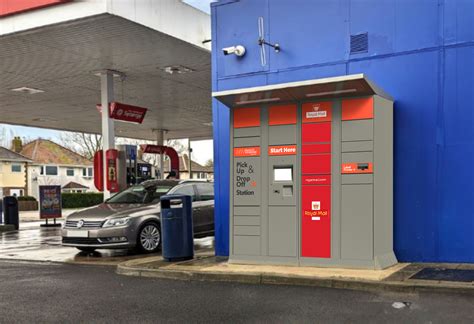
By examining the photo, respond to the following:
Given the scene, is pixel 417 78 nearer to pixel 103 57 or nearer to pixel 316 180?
pixel 316 180

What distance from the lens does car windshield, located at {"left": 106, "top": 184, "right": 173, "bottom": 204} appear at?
1202 centimetres

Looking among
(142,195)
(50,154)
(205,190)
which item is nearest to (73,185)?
(50,154)

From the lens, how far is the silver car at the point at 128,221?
1080cm

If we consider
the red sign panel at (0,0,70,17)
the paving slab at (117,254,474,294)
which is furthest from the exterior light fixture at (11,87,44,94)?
the paving slab at (117,254,474,294)

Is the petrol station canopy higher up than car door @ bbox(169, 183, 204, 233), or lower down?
higher up

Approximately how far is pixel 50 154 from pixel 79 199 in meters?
20.1

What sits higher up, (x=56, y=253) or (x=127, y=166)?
(x=127, y=166)

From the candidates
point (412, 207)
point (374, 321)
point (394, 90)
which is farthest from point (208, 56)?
point (374, 321)

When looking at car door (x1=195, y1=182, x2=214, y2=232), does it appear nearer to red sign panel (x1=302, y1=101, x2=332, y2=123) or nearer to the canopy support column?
the canopy support column

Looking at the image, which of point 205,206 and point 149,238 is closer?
point 149,238

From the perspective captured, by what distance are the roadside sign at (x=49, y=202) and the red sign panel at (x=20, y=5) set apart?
1043 cm

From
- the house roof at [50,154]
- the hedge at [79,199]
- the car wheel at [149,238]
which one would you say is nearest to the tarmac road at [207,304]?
the car wheel at [149,238]

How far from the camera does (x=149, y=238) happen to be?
11.3 m

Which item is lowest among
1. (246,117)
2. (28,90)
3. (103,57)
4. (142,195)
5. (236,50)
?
(142,195)
